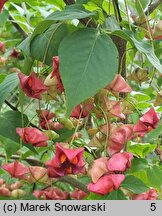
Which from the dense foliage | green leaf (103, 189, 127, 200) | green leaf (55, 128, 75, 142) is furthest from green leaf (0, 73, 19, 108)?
green leaf (103, 189, 127, 200)

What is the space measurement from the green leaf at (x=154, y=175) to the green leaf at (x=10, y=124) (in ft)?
0.91

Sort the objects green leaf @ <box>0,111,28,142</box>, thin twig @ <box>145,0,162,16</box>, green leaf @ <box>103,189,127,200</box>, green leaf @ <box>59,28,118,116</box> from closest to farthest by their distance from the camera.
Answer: green leaf @ <box>59,28,118,116</box>
green leaf @ <box>103,189,127,200</box>
green leaf @ <box>0,111,28,142</box>
thin twig @ <box>145,0,162,16</box>

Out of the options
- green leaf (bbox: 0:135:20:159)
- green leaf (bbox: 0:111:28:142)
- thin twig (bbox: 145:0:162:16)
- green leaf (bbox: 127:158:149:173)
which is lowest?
green leaf (bbox: 127:158:149:173)

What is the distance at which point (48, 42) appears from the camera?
2.82 feet

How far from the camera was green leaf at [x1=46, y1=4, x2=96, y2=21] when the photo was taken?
0.76m

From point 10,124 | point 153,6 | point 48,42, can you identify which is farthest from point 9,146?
point 153,6

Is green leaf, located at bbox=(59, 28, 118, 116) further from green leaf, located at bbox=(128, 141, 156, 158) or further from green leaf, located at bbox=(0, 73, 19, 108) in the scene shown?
green leaf, located at bbox=(128, 141, 156, 158)

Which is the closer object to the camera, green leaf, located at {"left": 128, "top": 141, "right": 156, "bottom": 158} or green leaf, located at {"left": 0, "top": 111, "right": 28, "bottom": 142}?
green leaf, located at {"left": 0, "top": 111, "right": 28, "bottom": 142}

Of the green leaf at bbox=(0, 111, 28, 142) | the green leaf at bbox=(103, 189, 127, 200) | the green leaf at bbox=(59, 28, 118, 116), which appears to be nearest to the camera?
the green leaf at bbox=(59, 28, 118, 116)

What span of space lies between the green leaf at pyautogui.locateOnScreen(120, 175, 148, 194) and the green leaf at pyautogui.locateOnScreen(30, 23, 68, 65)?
0.26 m

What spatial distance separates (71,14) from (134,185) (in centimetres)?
32

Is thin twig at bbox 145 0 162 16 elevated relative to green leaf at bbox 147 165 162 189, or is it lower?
elevated

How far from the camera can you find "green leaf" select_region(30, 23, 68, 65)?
871 millimetres

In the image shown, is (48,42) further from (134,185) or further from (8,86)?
(134,185)
